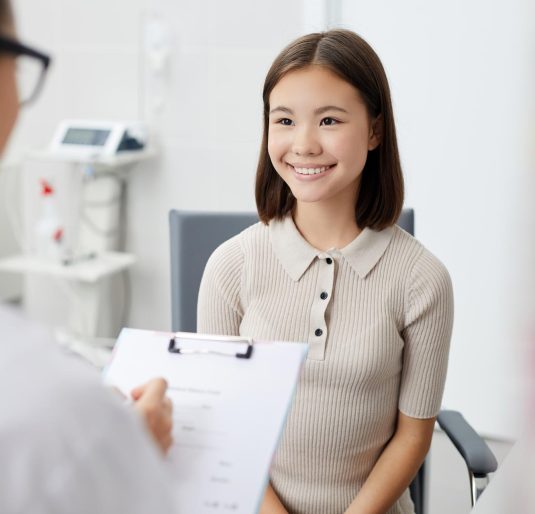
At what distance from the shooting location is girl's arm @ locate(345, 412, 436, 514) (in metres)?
1.26

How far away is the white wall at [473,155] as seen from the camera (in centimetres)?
260

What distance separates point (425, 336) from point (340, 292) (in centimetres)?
14

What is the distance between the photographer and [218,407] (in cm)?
91

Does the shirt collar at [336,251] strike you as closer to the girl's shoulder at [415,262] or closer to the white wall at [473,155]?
the girl's shoulder at [415,262]

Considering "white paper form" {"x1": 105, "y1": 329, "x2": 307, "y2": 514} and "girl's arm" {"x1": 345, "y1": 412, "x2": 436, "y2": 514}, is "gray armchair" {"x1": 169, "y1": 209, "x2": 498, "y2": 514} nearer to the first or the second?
"girl's arm" {"x1": 345, "y1": 412, "x2": 436, "y2": 514}

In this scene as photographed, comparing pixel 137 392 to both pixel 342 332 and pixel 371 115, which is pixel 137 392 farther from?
pixel 371 115

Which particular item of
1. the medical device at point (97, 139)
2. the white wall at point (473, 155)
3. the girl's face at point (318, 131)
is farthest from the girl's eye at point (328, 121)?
the medical device at point (97, 139)

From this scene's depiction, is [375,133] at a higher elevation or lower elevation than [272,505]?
higher

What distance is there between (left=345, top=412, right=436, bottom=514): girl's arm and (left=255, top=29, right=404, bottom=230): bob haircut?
1.02 feet

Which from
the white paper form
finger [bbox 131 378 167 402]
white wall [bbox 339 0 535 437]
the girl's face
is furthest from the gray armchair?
white wall [bbox 339 0 535 437]

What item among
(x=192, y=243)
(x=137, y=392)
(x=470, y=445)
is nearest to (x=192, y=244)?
(x=192, y=243)

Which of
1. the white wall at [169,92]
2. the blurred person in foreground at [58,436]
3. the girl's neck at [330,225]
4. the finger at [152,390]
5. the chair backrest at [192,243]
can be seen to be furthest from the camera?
the white wall at [169,92]

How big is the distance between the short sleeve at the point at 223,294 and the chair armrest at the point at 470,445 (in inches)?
16.0

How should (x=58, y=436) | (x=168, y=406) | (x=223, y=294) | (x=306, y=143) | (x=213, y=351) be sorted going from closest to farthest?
(x=58, y=436) → (x=168, y=406) → (x=213, y=351) → (x=306, y=143) → (x=223, y=294)
